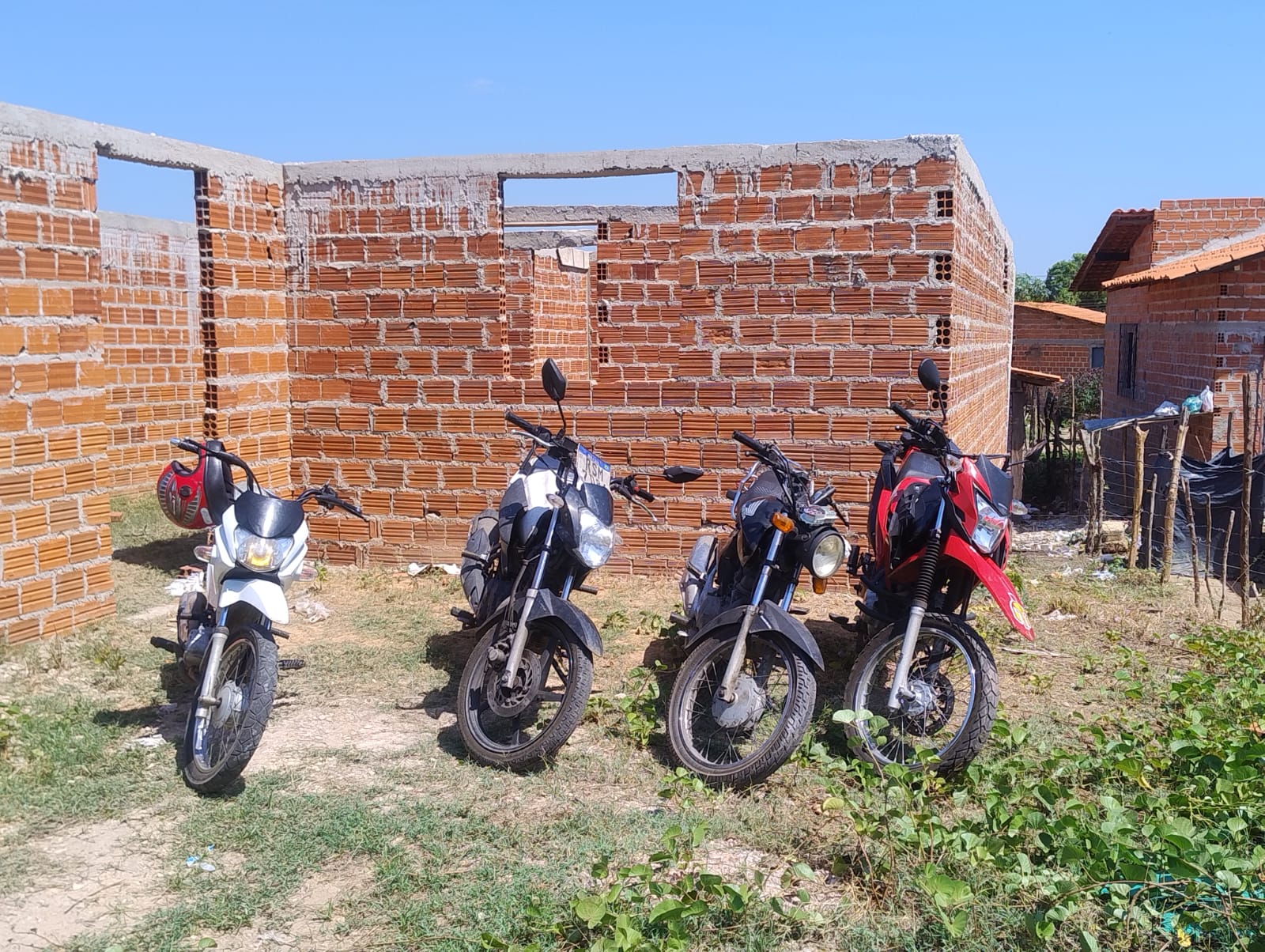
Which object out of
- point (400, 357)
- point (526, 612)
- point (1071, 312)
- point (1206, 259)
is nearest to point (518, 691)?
point (526, 612)

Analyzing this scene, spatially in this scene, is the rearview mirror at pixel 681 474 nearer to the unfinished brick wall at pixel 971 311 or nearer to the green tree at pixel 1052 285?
the unfinished brick wall at pixel 971 311

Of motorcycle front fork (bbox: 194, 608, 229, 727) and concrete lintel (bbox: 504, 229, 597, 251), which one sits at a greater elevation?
concrete lintel (bbox: 504, 229, 597, 251)

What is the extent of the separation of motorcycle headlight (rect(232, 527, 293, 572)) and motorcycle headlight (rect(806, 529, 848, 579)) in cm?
217

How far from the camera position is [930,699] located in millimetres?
4391

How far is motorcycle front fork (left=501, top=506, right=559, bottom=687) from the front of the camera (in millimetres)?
4543

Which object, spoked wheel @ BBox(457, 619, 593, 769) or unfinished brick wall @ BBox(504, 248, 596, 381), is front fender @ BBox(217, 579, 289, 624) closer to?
spoked wheel @ BBox(457, 619, 593, 769)

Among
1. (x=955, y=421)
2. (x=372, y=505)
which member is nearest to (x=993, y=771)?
(x=955, y=421)

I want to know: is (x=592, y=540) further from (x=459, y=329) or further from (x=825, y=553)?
(x=459, y=329)

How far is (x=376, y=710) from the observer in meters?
5.45

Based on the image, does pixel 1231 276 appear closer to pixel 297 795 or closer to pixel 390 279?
pixel 390 279

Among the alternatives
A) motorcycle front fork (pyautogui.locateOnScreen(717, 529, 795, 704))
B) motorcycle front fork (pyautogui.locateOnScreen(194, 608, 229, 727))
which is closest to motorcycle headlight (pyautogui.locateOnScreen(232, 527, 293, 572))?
motorcycle front fork (pyautogui.locateOnScreen(194, 608, 229, 727))

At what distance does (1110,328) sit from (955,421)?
13820 millimetres

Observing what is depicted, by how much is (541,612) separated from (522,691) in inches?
13.7

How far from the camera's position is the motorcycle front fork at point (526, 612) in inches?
179
